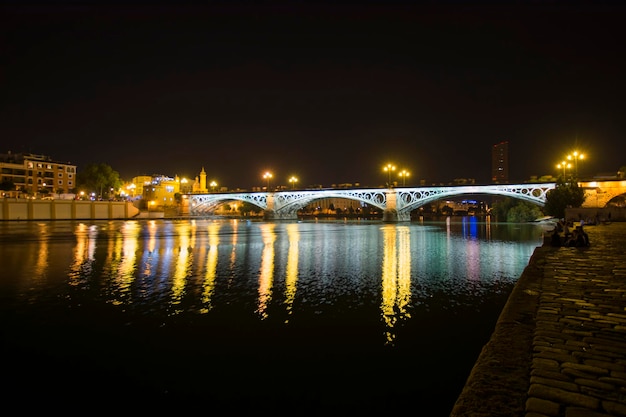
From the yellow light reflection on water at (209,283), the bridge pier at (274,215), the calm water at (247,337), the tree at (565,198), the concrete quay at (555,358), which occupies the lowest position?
the calm water at (247,337)

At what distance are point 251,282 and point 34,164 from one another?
131613 millimetres

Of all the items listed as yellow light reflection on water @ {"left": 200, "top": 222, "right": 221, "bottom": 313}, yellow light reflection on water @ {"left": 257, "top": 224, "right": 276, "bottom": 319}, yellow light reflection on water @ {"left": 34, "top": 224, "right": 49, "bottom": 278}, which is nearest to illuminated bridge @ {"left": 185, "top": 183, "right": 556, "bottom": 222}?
yellow light reflection on water @ {"left": 257, "top": 224, "right": 276, "bottom": 319}

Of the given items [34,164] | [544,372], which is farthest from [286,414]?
[34,164]

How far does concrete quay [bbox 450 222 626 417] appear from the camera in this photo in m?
3.92

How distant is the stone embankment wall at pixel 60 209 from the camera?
274 ft

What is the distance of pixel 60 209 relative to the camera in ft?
301

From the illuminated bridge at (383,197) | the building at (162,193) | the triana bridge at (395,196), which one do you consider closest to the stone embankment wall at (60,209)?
the triana bridge at (395,196)

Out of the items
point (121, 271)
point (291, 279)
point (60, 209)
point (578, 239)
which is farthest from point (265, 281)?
point (60, 209)

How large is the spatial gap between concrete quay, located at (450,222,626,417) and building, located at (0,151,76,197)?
396ft

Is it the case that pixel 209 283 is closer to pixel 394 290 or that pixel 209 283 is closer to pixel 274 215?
pixel 394 290

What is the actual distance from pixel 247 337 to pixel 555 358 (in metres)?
5.85

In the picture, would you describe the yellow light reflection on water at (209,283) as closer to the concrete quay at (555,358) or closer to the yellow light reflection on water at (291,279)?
the yellow light reflection on water at (291,279)

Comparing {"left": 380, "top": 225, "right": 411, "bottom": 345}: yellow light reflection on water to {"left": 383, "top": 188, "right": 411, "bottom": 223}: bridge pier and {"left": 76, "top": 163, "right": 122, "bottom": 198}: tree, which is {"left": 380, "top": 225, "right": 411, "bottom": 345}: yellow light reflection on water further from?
{"left": 76, "top": 163, "right": 122, "bottom": 198}: tree

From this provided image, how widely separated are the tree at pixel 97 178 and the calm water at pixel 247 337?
4287 inches
